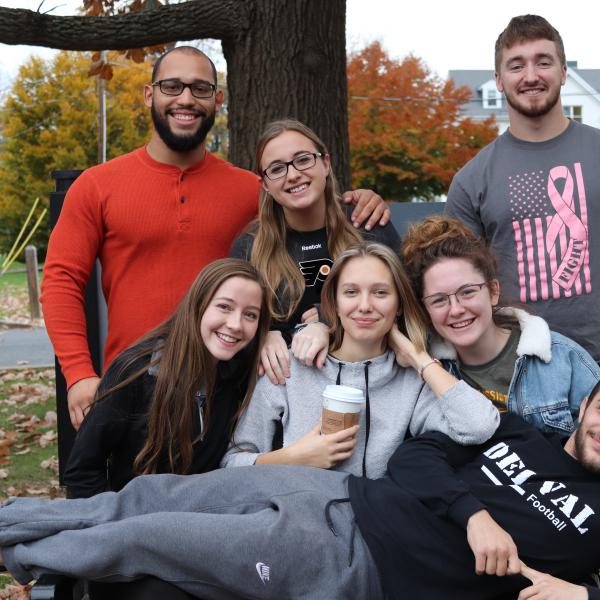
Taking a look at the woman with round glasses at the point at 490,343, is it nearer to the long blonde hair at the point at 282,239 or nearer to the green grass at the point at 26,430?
the long blonde hair at the point at 282,239

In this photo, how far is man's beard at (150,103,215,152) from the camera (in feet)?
13.3

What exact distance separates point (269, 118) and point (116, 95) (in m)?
25.2

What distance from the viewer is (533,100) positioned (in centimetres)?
371

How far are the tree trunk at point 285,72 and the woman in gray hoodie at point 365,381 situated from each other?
252 cm

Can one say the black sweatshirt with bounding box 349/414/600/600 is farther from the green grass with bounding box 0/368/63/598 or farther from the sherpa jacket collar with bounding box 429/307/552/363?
the green grass with bounding box 0/368/63/598

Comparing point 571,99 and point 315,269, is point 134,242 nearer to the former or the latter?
point 315,269

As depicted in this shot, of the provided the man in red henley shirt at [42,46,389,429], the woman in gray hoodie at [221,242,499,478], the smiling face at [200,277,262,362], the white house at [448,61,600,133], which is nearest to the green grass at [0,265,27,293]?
the man in red henley shirt at [42,46,389,429]

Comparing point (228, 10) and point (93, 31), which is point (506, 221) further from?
point (93, 31)

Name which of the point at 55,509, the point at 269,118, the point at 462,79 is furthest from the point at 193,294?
the point at 462,79

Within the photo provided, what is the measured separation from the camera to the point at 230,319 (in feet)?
10.6

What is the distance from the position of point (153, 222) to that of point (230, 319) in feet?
3.16

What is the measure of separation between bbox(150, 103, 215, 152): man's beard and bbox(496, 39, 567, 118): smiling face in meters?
1.47

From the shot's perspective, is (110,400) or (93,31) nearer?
(110,400)

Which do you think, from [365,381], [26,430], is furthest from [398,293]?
[26,430]
